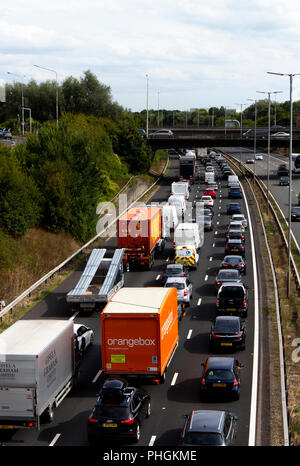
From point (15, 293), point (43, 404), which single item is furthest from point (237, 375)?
point (15, 293)

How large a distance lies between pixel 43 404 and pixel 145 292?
7311mm

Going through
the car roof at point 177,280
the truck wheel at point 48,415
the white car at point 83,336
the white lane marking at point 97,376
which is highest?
the car roof at point 177,280

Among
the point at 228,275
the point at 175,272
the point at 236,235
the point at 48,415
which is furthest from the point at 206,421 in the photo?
the point at 236,235

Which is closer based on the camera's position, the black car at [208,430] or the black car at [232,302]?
the black car at [208,430]

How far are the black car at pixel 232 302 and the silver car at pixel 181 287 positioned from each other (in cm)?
250

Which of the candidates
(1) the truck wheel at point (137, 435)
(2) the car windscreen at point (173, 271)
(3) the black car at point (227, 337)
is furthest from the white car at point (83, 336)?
(2) the car windscreen at point (173, 271)

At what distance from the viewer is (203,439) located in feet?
61.0

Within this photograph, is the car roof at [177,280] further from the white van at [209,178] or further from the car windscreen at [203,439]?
the white van at [209,178]

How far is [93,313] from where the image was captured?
36.3 m

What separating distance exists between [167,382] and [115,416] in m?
6.22

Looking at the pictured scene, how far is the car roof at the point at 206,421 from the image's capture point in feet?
61.7

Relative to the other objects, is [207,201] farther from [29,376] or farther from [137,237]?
[29,376]

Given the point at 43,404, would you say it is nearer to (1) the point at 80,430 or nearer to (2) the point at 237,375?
(1) the point at 80,430

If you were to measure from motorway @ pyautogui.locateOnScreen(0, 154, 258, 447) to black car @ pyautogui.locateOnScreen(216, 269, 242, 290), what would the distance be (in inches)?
38.9
